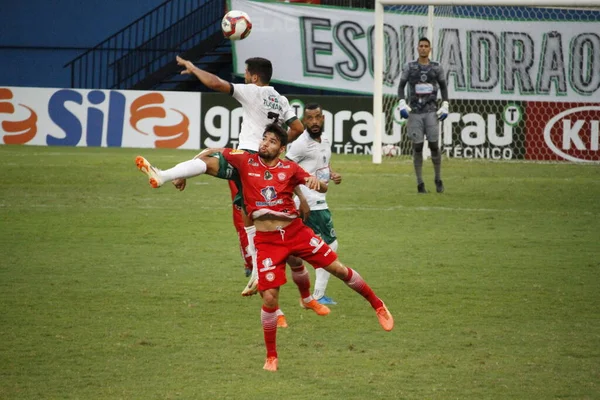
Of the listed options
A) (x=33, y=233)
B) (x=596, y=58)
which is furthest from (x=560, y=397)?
(x=596, y=58)

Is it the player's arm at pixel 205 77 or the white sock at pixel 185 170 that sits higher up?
the player's arm at pixel 205 77

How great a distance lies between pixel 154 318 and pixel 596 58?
18472 millimetres

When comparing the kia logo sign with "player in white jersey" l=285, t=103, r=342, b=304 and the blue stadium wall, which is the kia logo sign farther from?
"player in white jersey" l=285, t=103, r=342, b=304

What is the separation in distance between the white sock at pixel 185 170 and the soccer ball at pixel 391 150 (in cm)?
1674

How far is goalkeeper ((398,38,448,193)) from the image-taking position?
16.1 meters

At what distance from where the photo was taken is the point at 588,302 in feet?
27.5

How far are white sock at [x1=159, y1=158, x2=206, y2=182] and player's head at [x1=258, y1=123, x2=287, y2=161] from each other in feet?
2.02

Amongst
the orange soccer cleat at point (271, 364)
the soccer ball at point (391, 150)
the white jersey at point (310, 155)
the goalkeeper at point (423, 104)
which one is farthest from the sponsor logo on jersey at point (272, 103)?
the soccer ball at point (391, 150)

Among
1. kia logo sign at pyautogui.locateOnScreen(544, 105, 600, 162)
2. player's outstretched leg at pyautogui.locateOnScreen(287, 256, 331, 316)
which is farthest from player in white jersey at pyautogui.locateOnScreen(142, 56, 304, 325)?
kia logo sign at pyautogui.locateOnScreen(544, 105, 600, 162)

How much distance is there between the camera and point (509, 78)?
950 inches

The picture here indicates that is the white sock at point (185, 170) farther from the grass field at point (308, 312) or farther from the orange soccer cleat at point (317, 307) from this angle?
the orange soccer cleat at point (317, 307)

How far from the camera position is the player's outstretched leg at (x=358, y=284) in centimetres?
669

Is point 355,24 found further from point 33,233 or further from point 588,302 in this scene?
point 588,302

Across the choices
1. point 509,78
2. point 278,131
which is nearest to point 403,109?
point 509,78
